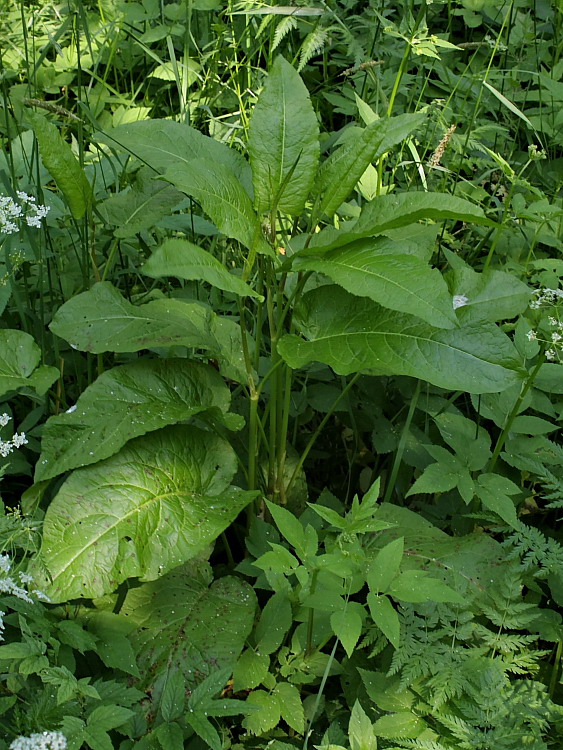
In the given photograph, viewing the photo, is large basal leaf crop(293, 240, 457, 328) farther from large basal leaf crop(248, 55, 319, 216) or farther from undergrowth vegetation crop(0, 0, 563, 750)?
large basal leaf crop(248, 55, 319, 216)

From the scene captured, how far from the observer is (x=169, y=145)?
1.84 m

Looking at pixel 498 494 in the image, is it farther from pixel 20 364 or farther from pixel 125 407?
pixel 20 364

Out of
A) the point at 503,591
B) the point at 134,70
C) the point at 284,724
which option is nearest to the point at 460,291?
the point at 503,591

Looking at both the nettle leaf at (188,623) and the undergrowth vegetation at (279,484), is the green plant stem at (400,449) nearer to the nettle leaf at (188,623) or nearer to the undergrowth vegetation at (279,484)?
the undergrowth vegetation at (279,484)

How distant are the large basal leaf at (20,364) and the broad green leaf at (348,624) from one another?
805mm

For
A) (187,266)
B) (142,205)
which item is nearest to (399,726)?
(187,266)

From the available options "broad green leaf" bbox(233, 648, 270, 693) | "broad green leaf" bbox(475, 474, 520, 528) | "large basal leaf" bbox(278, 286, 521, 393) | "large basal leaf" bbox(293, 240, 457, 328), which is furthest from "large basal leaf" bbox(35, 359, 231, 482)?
"broad green leaf" bbox(475, 474, 520, 528)

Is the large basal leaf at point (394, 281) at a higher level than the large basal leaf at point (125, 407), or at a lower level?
higher

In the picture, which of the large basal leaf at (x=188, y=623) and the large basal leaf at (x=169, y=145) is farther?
the large basal leaf at (x=169, y=145)

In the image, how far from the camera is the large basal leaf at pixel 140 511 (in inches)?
59.8

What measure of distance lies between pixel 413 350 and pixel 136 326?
25.8 inches

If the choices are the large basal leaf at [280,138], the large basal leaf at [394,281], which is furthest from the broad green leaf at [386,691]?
the large basal leaf at [280,138]

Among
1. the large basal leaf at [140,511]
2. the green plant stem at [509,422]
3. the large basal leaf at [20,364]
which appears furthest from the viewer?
the green plant stem at [509,422]

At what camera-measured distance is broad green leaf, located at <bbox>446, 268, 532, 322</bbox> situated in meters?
1.90
